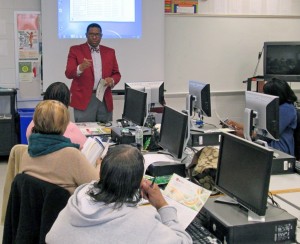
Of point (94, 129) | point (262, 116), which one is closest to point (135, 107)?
point (94, 129)

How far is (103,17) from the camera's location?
5617 millimetres

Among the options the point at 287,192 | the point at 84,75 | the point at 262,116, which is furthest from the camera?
the point at 84,75

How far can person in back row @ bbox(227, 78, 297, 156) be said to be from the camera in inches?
142

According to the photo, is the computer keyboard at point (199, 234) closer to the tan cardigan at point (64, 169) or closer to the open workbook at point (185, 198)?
the open workbook at point (185, 198)

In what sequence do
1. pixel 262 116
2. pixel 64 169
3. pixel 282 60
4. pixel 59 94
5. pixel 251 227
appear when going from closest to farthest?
pixel 251 227 < pixel 64 169 < pixel 262 116 < pixel 59 94 < pixel 282 60

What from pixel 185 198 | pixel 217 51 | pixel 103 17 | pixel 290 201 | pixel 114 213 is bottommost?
pixel 290 201

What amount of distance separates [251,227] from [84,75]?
10.7 feet

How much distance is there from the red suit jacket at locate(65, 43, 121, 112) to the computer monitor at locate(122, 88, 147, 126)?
0.73 m

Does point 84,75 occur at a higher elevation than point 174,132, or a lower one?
higher

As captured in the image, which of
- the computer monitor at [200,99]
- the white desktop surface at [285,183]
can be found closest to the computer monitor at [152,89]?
the computer monitor at [200,99]

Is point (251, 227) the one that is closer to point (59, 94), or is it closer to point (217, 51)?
point (59, 94)

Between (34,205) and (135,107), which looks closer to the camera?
(34,205)

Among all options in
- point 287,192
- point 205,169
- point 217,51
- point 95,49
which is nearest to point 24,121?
point 95,49

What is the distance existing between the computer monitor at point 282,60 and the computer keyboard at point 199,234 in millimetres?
4258
